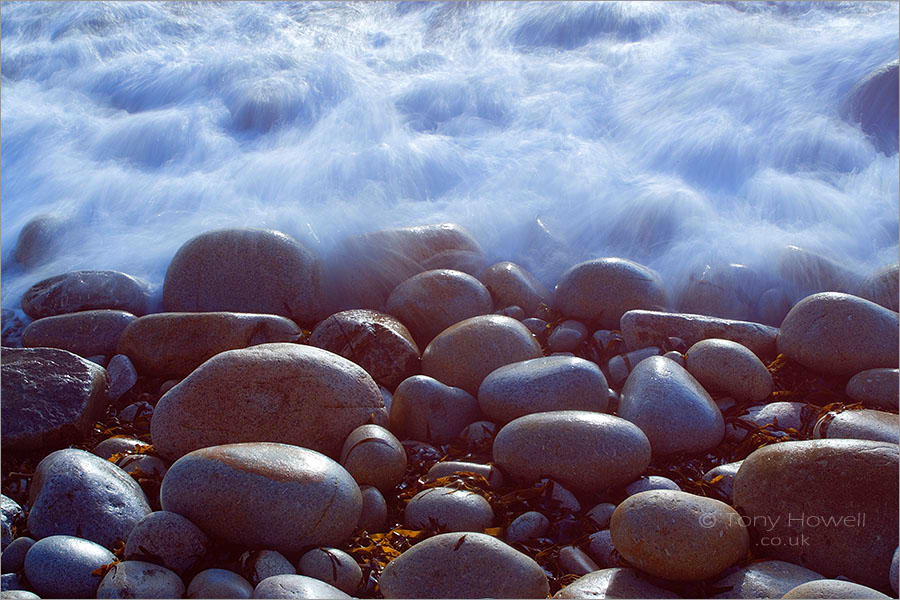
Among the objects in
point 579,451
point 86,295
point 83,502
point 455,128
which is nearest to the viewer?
point 83,502

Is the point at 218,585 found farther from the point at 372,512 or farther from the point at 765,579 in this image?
the point at 765,579

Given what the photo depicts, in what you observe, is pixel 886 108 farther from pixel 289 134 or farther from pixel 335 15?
pixel 335 15

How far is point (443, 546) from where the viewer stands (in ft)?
8.02

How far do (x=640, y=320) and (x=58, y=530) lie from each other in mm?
2779

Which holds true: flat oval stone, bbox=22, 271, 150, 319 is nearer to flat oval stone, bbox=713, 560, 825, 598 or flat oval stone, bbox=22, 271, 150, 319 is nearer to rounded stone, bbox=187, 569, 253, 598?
rounded stone, bbox=187, 569, 253, 598

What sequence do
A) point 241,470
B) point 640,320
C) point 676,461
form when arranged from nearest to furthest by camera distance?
point 241,470 < point 676,461 < point 640,320

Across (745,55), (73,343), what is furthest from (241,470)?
(745,55)

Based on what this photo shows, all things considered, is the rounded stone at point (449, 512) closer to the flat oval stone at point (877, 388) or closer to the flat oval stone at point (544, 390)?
the flat oval stone at point (544, 390)

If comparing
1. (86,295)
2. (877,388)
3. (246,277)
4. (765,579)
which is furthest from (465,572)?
(86,295)

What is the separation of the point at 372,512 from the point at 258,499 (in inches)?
18.6

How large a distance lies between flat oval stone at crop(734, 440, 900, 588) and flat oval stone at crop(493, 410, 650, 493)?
0.44 metres

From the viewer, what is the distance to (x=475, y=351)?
3.85 m

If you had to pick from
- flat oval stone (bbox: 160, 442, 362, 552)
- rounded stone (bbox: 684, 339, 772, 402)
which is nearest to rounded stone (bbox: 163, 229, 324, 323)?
flat oval stone (bbox: 160, 442, 362, 552)

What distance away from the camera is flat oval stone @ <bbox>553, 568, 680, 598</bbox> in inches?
94.3
